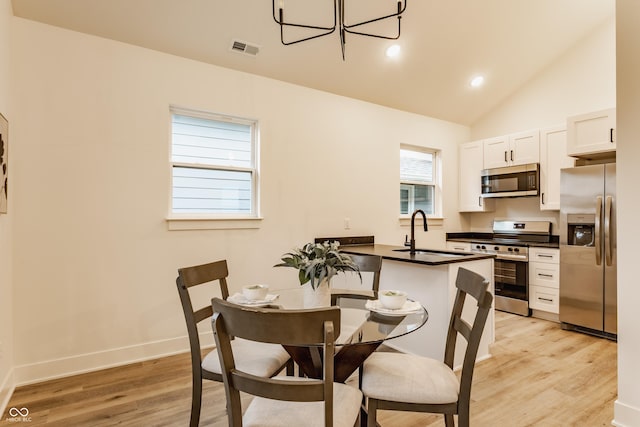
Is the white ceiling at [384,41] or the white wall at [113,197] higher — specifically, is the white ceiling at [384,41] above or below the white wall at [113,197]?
above

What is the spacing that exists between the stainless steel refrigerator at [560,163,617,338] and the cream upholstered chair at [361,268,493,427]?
265 cm

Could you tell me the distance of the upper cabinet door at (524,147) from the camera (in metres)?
4.45

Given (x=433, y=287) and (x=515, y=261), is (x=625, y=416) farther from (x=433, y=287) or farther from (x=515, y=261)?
(x=515, y=261)

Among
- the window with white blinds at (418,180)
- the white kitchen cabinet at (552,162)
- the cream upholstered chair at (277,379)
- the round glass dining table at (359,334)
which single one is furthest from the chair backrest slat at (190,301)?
the white kitchen cabinet at (552,162)

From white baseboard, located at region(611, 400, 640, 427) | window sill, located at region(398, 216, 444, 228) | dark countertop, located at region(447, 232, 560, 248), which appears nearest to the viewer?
white baseboard, located at region(611, 400, 640, 427)

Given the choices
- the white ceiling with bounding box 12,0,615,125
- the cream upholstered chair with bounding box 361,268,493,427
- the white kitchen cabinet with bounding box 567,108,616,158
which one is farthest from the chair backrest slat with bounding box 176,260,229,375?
the white kitchen cabinet with bounding box 567,108,616,158

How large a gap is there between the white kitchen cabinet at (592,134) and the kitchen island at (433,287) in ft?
6.22

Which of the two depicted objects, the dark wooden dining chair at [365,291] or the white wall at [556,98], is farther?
the white wall at [556,98]

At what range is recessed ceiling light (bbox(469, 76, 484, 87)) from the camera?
453cm

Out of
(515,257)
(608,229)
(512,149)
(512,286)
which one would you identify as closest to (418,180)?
(512,149)

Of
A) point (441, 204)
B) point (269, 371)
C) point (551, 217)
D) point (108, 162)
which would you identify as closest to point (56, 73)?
point (108, 162)

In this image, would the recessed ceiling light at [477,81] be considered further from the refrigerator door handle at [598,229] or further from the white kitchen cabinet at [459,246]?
the white kitchen cabinet at [459,246]

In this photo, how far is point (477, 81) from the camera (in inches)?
180

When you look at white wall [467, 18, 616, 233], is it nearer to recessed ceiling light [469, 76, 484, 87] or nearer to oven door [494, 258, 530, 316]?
recessed ceiling light [469, 76, 484, 87]
